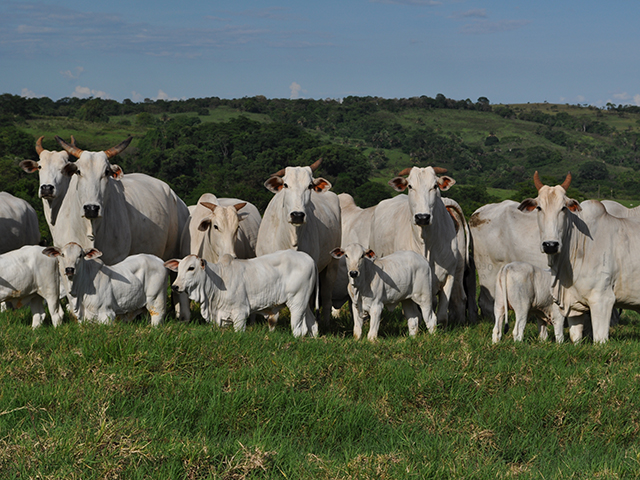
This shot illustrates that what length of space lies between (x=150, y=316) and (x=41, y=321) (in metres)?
1.36

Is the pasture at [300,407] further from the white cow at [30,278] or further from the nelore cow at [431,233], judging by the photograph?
the nelore cow at [431,233]

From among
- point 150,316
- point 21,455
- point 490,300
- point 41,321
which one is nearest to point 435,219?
point 490,300

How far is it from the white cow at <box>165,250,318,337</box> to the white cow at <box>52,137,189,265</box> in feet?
4.53

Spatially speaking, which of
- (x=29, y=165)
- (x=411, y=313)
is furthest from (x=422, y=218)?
(x=29, y=165)

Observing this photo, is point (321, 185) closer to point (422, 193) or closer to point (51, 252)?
point (422, 193)

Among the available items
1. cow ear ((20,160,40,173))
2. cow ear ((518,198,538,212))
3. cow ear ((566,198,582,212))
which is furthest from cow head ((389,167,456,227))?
cow ear ((20,160,40,173))

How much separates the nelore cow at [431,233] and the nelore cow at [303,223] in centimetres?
96

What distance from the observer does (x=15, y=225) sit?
11.5 meters

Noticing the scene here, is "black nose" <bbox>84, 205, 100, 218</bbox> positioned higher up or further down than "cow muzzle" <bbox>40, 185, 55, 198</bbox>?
further down

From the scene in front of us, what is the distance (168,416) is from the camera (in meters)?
5.65

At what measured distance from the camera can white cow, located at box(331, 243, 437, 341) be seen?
9.00 m

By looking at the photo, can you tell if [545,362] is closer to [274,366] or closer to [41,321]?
[274,366]

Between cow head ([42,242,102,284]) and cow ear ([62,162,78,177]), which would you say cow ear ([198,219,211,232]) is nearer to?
cow ear ([62,162,78,177])

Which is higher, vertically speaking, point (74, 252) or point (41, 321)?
point (74, 252)
